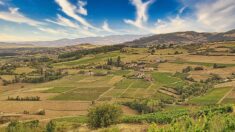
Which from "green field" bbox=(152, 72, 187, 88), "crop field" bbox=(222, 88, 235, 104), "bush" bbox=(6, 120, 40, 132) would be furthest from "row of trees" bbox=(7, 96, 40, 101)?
"crop field" bbox=(222, 88, 235, 104)

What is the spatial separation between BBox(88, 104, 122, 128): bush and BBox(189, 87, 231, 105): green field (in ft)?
108

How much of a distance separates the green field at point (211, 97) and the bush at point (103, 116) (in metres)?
32.8

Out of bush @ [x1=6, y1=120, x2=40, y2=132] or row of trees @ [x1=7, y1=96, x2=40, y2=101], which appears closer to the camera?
bush @ [x1=6, y1=120, x2=40, y2=132]

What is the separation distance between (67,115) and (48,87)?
43.1m

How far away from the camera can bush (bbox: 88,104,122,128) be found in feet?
208

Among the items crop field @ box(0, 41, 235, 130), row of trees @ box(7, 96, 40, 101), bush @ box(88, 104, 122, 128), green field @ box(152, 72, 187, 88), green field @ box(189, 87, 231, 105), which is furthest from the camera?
green field @ box(152, 72, 187, 88)

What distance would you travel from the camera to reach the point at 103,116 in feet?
208

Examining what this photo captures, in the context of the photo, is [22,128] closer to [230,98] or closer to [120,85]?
[230,98]

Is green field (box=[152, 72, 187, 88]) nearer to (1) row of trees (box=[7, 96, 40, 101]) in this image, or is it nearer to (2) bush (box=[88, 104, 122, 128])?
(1) row of trees (box=[7, 96, 40, 101])

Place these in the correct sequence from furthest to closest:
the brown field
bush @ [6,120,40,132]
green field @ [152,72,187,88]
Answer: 1. the brown field
2. green field @ [152,72,187,88]
3. bush @ [6,120,40,132]

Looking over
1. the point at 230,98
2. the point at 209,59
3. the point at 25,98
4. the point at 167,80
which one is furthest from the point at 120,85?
the point at 209,59

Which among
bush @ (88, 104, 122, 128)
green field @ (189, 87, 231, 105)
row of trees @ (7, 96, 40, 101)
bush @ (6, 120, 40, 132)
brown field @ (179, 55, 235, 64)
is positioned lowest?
row of trees @ (7, 96, 40, 101)

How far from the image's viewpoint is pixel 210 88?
109 m

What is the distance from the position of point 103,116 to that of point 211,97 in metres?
42.8
